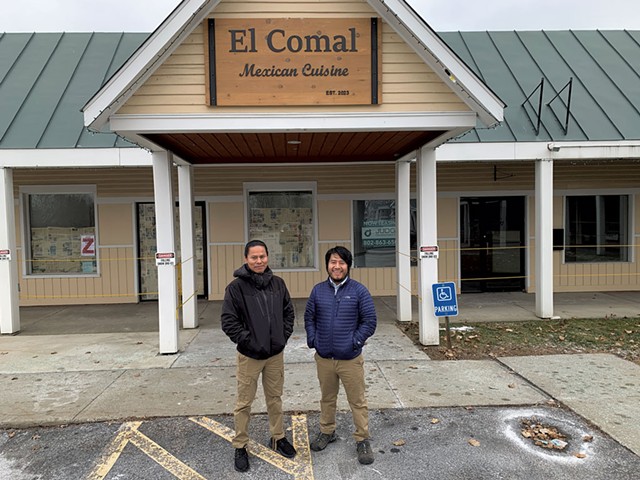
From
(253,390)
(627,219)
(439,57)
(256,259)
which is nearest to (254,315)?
(256,259)

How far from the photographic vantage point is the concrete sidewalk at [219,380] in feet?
14.3

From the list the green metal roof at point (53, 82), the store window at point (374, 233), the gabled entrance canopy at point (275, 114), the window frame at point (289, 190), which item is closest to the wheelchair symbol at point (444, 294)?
the gabled entrance canopy at point (275, 114)

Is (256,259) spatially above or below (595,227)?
below

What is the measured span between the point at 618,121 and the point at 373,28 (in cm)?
552

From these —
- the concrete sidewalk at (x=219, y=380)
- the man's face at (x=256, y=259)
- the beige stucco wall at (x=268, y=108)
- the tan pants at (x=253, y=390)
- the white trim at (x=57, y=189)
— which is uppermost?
the beige stucco wall at (x=268, y=108)

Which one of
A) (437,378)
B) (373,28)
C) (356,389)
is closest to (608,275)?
(437,378)

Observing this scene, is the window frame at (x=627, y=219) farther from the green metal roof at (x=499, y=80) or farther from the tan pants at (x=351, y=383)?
the tan pants at (x=351, y=383)

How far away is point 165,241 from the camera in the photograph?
239 inches

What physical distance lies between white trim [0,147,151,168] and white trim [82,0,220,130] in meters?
2.43

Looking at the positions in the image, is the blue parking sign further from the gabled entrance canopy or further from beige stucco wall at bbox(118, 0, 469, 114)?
beige stucco wall at bbox(118, 0, 469, 114)

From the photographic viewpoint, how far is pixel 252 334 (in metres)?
3.28

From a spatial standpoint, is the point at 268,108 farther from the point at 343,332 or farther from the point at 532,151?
the point at 532,151

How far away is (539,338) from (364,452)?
4401mm

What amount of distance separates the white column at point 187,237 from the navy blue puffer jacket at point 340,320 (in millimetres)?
4555
